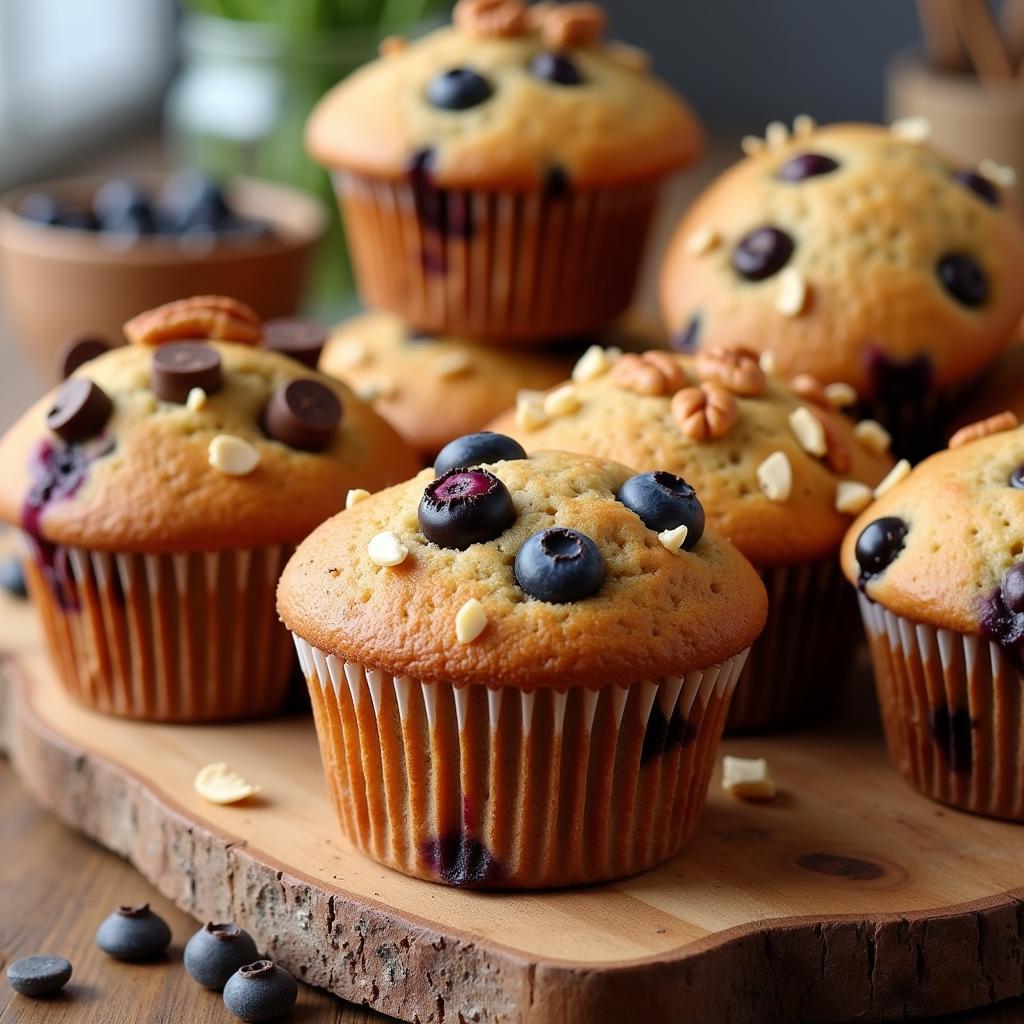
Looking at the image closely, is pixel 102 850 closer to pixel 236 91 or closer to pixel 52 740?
pixel 52 740

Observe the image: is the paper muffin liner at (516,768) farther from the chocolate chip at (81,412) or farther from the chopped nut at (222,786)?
the chocolate chip at (81,412)

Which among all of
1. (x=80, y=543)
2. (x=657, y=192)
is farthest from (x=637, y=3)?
(x=80, y=543)

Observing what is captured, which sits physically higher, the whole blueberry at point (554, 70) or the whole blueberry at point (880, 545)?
the whole blueberry at point (554, 70)

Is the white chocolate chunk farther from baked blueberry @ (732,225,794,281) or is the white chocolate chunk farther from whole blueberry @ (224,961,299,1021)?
baked blueberry @ (732,225,794,281)

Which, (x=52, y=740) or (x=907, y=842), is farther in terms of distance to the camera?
(x=52, y=740)

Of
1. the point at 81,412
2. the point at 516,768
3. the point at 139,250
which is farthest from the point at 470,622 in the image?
the point at 139,250

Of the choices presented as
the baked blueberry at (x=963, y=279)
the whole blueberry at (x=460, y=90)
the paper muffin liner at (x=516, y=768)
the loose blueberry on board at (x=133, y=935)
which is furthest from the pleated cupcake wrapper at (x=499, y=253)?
the loose blueberry on board at (x=133, y=935)

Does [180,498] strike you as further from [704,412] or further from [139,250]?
[139,250]
